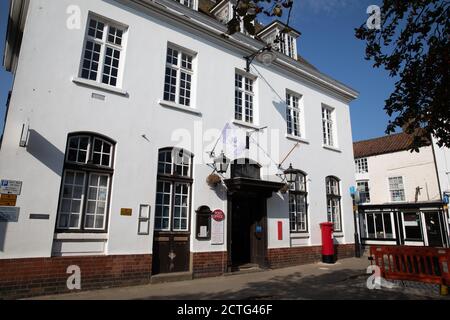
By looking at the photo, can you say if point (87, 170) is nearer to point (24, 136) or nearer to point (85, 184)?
point (85, 184)

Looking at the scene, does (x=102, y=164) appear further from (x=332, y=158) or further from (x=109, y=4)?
(x=332, y=158)

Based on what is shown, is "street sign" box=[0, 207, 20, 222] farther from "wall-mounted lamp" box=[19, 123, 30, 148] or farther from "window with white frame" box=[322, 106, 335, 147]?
"window with white frame" box=[322, 106, 335, 147]

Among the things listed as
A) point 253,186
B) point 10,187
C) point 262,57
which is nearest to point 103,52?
point 10,187

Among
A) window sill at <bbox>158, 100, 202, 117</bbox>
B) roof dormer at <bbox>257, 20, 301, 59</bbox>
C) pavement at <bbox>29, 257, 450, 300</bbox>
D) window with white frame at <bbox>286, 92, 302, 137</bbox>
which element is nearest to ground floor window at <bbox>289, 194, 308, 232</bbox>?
pavement at <bbox>29, 257, 450, 300</bbox>

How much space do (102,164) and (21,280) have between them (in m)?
3.08

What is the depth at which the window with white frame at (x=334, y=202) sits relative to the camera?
14.0 meters

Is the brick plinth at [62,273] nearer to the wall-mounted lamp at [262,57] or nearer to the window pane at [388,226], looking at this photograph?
the wall-mounted lamp at [262,57]

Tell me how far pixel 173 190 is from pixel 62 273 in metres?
3.47

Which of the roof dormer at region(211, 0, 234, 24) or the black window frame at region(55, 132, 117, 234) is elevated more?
the roof dormer at region(211, 0, 234, 24)

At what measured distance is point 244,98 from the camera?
1181 centimetres

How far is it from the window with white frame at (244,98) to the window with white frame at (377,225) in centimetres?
1547

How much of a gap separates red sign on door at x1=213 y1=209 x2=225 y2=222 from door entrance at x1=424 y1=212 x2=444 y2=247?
1662 cm

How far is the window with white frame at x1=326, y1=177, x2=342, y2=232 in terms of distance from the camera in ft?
46.0
